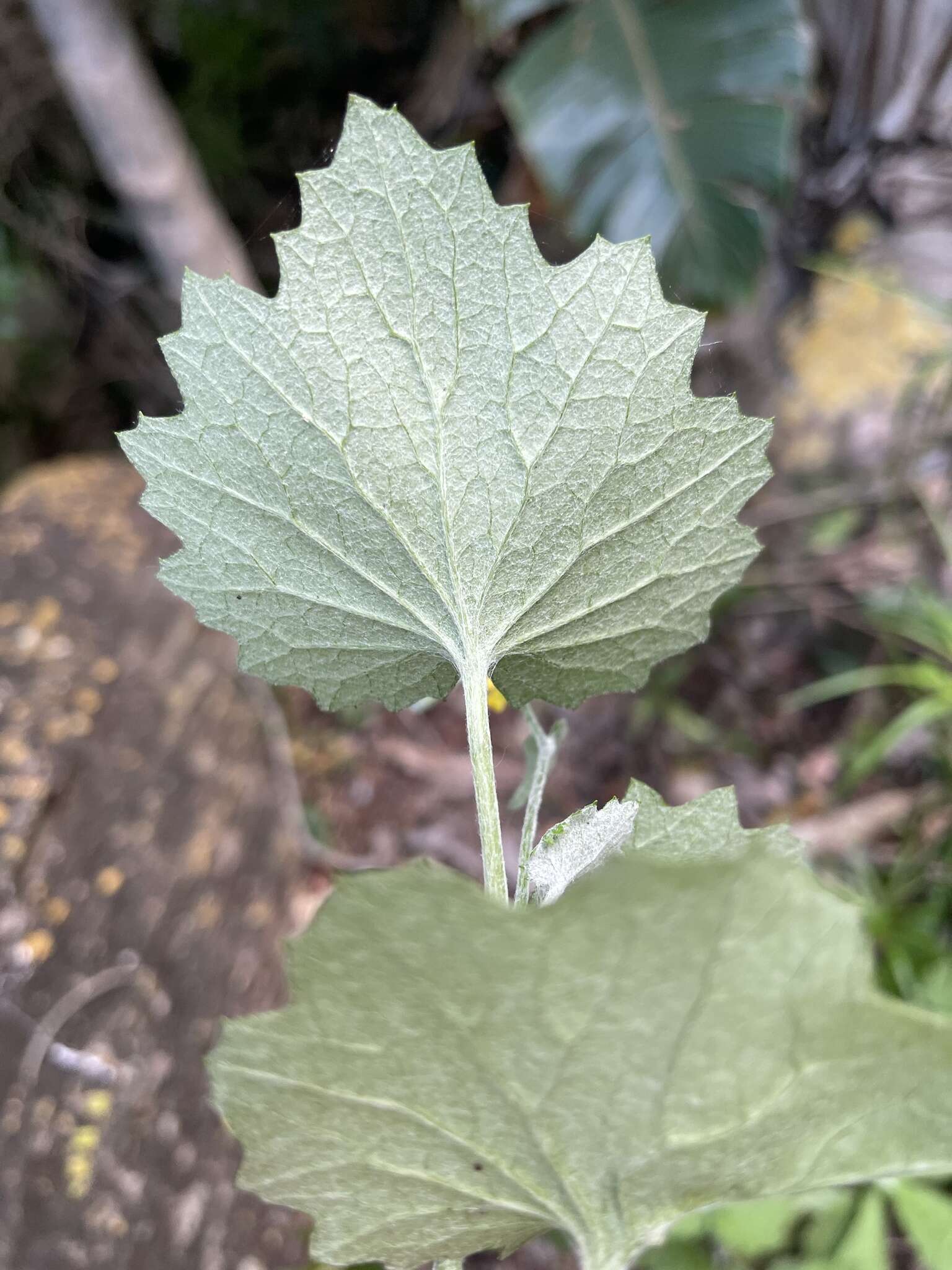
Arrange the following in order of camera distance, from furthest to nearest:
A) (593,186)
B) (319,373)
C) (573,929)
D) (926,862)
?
(593,186), (926,862), (319,373), (573,929)

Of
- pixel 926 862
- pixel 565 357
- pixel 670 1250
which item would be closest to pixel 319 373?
pixel 565 357

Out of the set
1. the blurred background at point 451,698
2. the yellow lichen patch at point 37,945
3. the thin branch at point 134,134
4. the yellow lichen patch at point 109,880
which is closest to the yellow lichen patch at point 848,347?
the blurred background at point 451,698

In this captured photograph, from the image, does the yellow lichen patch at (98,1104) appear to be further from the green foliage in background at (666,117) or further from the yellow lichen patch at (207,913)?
the green foliage in background at (666,117)

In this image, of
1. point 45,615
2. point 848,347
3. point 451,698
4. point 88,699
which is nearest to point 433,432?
point 88,699

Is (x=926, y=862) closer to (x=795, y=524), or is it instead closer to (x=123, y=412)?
(x=795, y=524)

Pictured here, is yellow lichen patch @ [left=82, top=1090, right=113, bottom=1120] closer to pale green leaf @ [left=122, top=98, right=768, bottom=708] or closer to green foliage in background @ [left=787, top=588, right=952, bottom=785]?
pale green leaf @ [left=122, top=98, right=768, bottom=708]

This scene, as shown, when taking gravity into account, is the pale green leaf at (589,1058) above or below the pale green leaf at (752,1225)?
above
